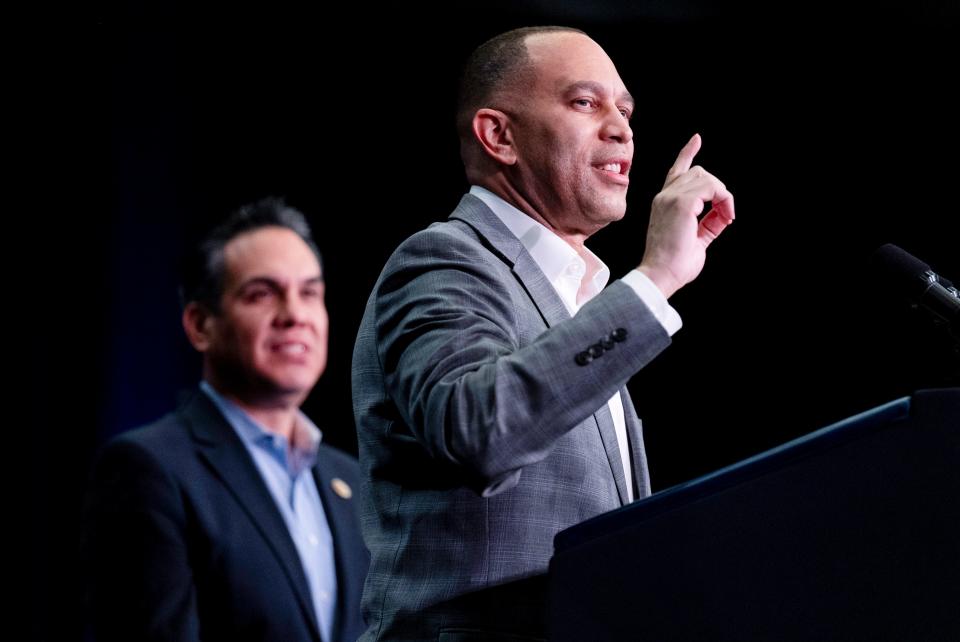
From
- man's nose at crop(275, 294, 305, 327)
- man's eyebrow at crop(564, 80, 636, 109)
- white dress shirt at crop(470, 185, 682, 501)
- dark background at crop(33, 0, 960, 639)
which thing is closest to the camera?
white dress shirt at crop(470, 185, 682, 501)

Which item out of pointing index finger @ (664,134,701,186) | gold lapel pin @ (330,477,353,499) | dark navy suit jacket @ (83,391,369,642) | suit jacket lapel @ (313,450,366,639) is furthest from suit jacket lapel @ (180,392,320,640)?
pointing index finger @ (664,134,701,186)

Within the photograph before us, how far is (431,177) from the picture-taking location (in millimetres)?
3662

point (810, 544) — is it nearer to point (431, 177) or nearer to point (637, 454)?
point (637, 454)

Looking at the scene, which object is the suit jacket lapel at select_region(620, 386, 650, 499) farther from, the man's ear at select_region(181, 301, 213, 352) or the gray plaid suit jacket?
the man's ear at select_region(181, 301, 213, 352)

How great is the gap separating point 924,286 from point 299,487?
1814 mm

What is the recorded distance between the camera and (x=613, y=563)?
1.04 m

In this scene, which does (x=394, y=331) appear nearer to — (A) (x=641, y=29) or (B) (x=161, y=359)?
(A) (x=641, y=29)

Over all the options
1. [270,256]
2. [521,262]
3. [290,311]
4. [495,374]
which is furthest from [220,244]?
[495,374]

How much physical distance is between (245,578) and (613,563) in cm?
147

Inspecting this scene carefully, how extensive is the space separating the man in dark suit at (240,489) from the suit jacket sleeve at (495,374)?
123 cm

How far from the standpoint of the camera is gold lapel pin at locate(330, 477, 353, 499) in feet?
9.02

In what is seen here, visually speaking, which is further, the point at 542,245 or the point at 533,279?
the point at 542,245

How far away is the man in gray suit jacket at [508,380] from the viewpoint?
1.13m

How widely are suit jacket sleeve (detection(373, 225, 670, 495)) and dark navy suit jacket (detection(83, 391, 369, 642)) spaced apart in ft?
3.99
